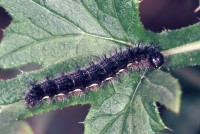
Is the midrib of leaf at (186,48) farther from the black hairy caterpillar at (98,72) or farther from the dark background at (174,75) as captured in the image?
the dark background at (174,75)

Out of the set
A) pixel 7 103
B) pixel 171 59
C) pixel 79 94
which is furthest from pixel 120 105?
pixel 7 103

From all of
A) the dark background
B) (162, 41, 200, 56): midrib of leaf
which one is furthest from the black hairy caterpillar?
the dark background

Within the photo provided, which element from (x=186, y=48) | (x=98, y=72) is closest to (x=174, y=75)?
(x=186, y=48)

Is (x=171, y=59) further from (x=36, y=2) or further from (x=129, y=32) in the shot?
(x=36, y=2)

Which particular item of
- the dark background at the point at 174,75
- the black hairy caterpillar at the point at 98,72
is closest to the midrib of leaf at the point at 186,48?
the black hairy caterpillar at the point at 98,72

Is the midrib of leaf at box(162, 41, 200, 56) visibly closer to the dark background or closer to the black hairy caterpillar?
the black hairy caterpillar

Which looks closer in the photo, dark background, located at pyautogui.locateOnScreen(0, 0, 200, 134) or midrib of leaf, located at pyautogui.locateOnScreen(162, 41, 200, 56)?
midrib of leaf, located at pyautogui.locateOnScreen(162, 41, 200, 56)

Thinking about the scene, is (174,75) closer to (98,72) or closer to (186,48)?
(186,48)
